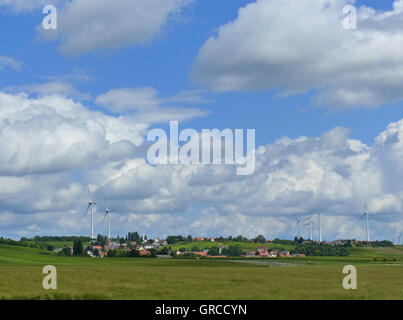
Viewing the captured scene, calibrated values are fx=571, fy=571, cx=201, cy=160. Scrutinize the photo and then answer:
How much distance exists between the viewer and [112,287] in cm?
7656

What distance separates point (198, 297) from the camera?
6256cm
